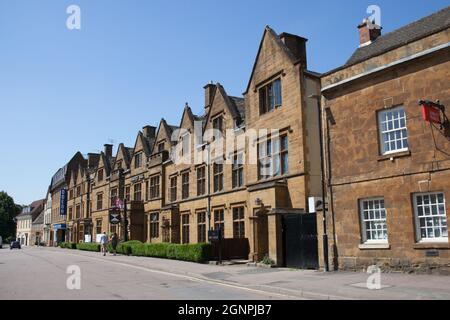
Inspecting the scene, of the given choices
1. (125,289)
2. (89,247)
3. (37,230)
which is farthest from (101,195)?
(37,230)

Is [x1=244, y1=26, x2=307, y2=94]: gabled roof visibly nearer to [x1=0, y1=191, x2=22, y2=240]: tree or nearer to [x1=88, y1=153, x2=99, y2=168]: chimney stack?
A: [x1=88, y1=153, x2=99, y2=168]: chimney stack

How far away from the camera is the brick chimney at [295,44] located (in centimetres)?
2492

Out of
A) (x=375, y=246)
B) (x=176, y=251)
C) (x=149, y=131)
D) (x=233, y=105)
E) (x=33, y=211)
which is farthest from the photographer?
(x=33, y=211)

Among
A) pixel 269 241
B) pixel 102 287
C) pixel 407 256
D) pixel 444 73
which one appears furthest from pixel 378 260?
pixel 102 287

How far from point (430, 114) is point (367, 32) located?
10639 mm

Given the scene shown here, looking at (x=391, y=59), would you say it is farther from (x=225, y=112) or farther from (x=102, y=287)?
(x=225, y=112)

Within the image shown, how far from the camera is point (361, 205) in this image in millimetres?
17062

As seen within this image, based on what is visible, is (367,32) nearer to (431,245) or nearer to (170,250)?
(431,245)

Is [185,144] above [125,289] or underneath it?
above

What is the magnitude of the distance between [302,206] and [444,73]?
9.26m

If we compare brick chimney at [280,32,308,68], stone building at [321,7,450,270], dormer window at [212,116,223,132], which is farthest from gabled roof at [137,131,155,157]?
stone building at [321,7,450,270]

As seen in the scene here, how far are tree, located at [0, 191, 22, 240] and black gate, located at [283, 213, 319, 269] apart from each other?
96699 millimetres

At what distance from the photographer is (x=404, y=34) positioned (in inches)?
757

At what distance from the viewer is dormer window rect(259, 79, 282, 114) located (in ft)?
80.9
